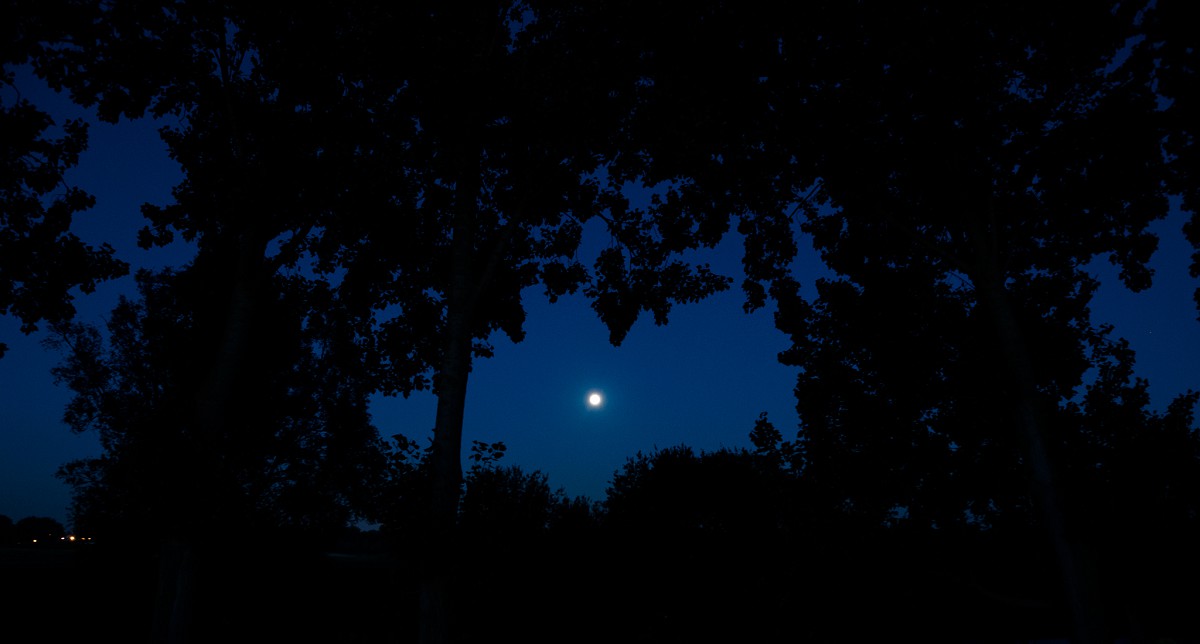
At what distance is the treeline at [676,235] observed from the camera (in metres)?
12.9

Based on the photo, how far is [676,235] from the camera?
17406 mm

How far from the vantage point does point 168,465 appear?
41.6 feet

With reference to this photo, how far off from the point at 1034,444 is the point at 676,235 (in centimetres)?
935

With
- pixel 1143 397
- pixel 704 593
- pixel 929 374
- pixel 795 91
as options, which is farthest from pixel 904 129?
pixel 1143 397

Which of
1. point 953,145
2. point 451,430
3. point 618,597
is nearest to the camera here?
point 451,430

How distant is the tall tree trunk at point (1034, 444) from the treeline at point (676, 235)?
0.06 metres

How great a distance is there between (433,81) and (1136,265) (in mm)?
17340

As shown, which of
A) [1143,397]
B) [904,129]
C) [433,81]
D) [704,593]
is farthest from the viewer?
[1143,397]

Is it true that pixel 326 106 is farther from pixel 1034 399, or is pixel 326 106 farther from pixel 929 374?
pixel 929 374

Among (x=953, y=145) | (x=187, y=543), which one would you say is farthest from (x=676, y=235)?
(x=187, y=543)

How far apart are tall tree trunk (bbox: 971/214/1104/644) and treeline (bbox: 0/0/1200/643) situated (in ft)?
0.20

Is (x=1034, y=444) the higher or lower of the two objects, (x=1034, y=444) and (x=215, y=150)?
the lower

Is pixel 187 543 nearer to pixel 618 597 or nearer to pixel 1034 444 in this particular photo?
pixel 618 597

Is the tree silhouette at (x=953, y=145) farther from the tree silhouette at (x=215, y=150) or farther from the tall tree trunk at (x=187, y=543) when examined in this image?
the tall tree trunk at (x=187, y=543)
